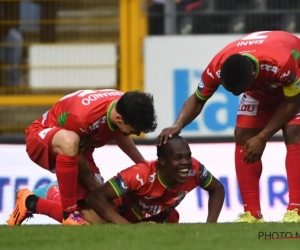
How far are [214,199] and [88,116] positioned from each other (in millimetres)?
1284

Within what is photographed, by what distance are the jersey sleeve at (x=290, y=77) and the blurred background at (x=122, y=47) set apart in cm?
472

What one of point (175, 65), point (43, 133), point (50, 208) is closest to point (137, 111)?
point (43, 133)

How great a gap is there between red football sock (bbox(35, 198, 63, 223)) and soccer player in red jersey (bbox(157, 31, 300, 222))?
42.7 inches

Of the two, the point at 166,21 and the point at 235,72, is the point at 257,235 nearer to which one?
the point at 235,72

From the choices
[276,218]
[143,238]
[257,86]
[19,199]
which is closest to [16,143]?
[19,199]

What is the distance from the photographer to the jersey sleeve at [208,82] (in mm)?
8078

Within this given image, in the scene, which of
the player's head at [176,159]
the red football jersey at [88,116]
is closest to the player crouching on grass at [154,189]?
the player's head at [176,159]

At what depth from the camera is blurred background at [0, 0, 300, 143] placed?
12.9 meters

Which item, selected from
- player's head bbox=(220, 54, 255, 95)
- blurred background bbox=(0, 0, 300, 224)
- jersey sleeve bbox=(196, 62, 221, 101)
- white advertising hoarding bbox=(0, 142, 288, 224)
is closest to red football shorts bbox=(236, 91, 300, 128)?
jersey sleeve bbox=(196, 62, 221, 101)

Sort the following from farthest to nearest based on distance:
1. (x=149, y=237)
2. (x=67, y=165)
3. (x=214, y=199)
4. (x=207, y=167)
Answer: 1. (x=207, y=167)
2. (x=214, y=199)
3. (x=67, y=165)
4. (x=149, y=237)

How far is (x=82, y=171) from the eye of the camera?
8.69m

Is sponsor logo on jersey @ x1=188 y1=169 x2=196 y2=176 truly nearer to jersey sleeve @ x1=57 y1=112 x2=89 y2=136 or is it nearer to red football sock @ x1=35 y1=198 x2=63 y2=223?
jersey sleeve @ x1=57 y1=112 x2=89 y2=136

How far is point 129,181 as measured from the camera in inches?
328

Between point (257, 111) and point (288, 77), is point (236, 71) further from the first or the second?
point (257, 111)
